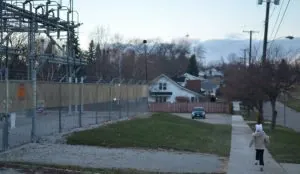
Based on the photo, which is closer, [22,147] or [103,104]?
[22,147]

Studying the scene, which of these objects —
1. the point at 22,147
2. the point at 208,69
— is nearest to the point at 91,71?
the point at 22,147

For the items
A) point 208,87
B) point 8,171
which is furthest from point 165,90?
point 8,171

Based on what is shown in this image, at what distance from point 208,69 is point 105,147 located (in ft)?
590

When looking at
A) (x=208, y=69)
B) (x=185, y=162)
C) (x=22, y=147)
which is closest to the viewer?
(x=185, y=162)

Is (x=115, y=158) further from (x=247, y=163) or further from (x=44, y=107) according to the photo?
(x=44, y=107)

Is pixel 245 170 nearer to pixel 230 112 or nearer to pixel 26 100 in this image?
pixel 26 100

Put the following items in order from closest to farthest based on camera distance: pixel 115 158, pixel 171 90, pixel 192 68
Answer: pixel 115 158, pixel 171 90, pixel 192 68

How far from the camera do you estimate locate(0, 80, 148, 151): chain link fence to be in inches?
590

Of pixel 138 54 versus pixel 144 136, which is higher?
pixel 138 54

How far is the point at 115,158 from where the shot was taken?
1470 centimetres

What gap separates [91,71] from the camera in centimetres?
7475

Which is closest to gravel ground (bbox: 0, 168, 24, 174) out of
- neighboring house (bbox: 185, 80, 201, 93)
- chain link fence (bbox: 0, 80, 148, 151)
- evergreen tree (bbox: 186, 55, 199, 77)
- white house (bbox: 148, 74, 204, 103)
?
chain link fence (bbox: 0, 80, 148, 151)

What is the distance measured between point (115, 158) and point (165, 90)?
80.4 meters

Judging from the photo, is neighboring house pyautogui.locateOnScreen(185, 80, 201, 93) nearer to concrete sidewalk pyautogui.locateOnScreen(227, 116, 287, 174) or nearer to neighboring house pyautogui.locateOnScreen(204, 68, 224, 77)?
neighboring house pyautogui.locateOnScreen(204, 68, 224, 77)
